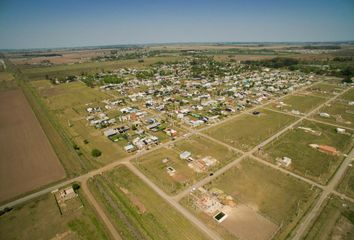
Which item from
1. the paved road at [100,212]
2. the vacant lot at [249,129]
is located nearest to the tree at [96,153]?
the paved road at [100,212]

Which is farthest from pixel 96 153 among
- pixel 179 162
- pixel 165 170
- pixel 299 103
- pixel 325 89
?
pixel 325 89

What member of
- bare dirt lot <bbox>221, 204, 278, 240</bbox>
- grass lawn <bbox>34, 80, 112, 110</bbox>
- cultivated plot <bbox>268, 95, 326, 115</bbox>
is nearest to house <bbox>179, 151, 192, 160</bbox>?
bare dirt lot <bbox>221, 204, 278, 240</bbox>

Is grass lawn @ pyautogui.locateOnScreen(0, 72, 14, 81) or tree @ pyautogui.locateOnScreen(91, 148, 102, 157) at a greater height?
tree @ pyautogui.locateOnScreen(91, 148, 102, 157)

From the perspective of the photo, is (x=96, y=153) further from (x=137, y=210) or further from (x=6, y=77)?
(x=6, y=77)

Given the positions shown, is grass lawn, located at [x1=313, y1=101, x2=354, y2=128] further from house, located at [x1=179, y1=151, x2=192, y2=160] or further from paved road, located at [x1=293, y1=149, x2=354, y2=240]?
house, located at [x1=179, y1=151, x2=192, y2=160]

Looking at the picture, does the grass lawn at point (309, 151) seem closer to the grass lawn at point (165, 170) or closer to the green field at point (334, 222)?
A: the green field at point (334, 222)

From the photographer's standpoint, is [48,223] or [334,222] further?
[48,223]

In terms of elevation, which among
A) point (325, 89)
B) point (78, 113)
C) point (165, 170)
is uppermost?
point (165, 170)
